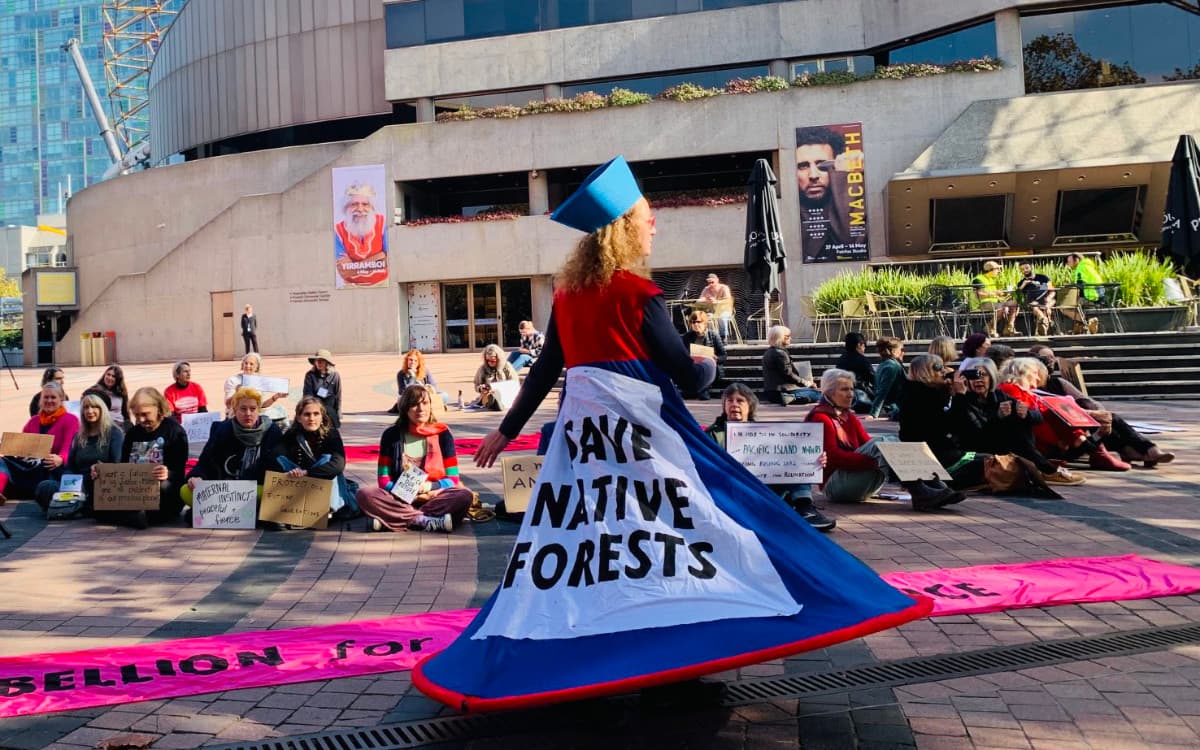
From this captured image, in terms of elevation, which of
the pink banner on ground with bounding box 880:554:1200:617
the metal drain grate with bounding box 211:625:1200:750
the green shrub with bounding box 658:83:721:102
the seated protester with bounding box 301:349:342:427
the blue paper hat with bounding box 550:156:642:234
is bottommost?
the metal drain grate with bounding box 211:625:1200:750

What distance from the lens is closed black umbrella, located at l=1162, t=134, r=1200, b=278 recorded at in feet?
53.6

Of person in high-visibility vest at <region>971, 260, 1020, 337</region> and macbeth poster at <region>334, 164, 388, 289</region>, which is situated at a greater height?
macbeth poster at <region>334, 164, 388, 289</region>

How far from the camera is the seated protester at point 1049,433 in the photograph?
884cm

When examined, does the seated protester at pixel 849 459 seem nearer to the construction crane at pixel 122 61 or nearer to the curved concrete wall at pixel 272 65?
the curved concrete wall at pixel 272 65

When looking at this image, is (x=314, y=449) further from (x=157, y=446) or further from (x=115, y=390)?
(x=115, y=390)

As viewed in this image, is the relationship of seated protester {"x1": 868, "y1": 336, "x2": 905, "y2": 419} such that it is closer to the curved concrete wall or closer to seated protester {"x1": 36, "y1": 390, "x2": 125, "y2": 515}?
seated protester {"x1": 36, "y1": 390, "x2": 125, "y2": 515}

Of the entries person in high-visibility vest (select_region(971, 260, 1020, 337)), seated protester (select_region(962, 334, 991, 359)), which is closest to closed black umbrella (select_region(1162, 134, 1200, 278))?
person in high-visibility vest (select_region(971, 260, 1020, 337))

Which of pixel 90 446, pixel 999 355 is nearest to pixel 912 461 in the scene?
pixel 999 355

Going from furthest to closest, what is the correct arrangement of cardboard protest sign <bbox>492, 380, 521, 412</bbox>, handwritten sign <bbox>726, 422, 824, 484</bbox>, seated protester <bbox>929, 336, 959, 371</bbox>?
cardboard protest sign <bbox>492, 380, 521, 412</bbox> < seated protester <bbox>929, 336, 959, 371</bbox> < handwritten sign <bbox>726, 422, 824, 484</bbox>

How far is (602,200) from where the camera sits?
11.5 feet

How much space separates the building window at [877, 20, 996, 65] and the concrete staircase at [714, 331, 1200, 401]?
15.9m

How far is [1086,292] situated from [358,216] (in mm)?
22719

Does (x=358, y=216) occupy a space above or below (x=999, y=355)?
above

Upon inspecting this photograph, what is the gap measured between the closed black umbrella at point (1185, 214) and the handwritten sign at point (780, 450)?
12.2 meters
